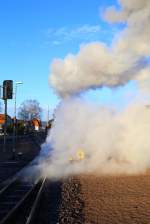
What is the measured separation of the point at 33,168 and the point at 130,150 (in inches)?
246

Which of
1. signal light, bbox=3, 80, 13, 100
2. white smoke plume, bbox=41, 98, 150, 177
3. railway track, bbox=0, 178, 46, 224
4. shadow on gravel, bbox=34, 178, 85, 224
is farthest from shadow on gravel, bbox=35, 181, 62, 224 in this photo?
signal light, bbox=3, 80, 13, 100

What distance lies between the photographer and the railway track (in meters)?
12.4

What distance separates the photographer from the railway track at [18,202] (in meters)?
12.4

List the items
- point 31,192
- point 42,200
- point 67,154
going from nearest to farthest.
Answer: point 42,200 → point 31,192 → point 67,154

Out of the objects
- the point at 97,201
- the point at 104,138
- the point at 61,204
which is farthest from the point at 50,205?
the point at 104,138

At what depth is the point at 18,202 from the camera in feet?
49.0

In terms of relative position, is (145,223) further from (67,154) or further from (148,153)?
(67,154)

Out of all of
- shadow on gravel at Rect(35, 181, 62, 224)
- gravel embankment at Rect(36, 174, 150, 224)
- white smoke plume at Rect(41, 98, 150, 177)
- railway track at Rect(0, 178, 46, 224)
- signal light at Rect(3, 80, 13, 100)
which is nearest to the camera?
railway track at Rect(0, 178, 46, 224)

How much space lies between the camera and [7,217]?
12047 millimetres

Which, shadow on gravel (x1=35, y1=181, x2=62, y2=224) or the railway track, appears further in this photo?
shadow on gravel (x1=35, y1=181, x2=62, y2=224)

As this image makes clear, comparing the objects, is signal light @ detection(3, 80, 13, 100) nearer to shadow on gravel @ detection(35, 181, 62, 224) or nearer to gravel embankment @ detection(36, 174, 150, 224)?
gravel embankment @ detection(36, 174, 150, 224)

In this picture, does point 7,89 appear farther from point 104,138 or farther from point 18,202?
point 18,202

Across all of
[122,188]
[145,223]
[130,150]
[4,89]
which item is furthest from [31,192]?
[4,89]

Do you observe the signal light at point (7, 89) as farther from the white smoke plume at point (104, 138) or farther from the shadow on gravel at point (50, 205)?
the shadow on gravel at point (50, 205)
